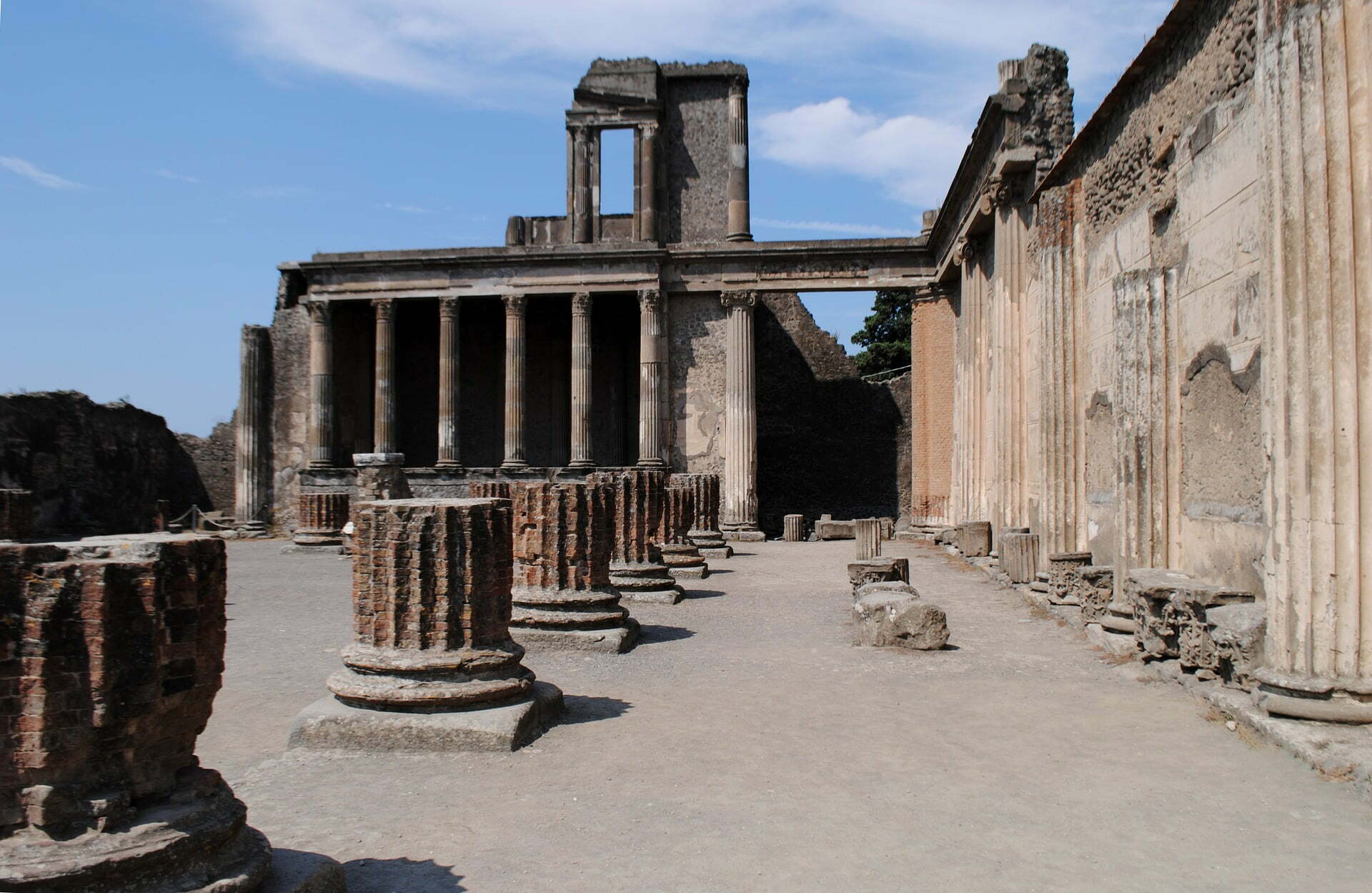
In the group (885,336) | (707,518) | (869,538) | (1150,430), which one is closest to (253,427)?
(707,518)

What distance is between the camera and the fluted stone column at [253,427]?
2472 centimetres

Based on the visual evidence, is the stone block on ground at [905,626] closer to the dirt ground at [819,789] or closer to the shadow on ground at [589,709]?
the dirt ground at [819,789]

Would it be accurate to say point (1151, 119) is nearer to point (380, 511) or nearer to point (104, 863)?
point (380, 511)

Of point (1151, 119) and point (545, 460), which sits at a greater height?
point (1151, 119)

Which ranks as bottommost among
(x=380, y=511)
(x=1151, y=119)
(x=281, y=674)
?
(x=281, y=674)

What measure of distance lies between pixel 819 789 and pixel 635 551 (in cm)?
690

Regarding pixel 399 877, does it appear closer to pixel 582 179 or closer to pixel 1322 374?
pixel 1322 374

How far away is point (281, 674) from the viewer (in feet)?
23.4

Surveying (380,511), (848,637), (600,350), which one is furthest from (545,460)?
(380,511)

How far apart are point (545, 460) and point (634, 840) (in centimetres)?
2369

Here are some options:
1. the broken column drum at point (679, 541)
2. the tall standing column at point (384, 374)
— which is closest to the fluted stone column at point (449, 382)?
the tall standing column at point (384, 374)

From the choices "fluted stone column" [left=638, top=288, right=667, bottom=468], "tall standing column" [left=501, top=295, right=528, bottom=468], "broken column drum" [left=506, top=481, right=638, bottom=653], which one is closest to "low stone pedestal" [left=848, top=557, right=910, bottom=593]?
"broken column drum" [left=506, top=481, right=638, bottom=653]

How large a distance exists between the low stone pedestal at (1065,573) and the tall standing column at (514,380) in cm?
1562

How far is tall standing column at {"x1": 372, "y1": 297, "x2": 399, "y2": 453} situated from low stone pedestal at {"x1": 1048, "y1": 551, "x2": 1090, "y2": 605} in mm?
17595
